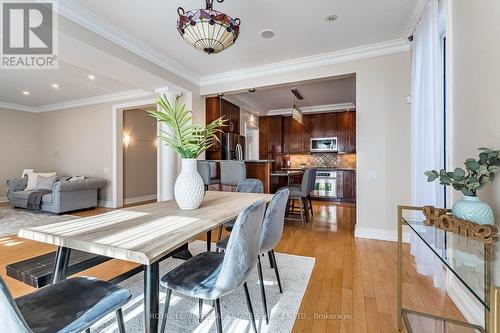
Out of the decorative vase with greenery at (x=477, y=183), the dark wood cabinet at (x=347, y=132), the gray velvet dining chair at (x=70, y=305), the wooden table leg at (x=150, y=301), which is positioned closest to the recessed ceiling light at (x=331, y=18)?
the decorative vase with greenery at (x=477, y=183)

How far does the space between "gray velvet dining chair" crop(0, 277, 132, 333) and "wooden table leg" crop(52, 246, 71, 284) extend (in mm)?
232

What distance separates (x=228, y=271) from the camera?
3.75ft

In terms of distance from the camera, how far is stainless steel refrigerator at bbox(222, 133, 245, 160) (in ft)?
18.1

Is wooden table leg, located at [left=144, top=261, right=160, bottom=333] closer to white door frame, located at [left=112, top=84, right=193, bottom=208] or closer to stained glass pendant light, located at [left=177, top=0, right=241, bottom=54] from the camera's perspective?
stained glass pendant light, located at [left=177, top=0, right=241, bottom=54]

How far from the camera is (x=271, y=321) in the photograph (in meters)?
1.65

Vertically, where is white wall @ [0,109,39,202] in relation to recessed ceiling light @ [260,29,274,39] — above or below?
below

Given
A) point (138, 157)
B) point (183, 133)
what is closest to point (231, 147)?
point (138, 157)

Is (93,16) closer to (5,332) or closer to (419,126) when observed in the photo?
(5,332)

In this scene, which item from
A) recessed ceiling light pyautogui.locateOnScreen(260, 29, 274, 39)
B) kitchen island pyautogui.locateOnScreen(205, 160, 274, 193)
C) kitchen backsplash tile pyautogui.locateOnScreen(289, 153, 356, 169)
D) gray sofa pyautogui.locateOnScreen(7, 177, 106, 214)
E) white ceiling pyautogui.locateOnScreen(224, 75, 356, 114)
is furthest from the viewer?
kitchen backsplash tile pyautogui.locateOnScreen(289, 153, 356, 169)

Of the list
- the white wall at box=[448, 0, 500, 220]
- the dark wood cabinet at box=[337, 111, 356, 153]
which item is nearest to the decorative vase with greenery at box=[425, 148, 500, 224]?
the white wall at box=[448, 0, 500, 220]

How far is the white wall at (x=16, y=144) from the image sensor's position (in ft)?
21.6

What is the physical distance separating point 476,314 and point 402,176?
6.90 feet

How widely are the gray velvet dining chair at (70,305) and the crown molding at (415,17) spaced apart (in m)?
3.70

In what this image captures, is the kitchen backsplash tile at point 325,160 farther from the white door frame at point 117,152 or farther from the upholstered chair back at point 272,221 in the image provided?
the upholstered chair back at point 272,221
